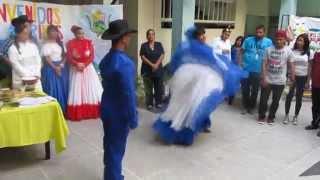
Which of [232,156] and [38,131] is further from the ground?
[38,131]

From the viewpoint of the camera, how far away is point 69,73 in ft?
18.6

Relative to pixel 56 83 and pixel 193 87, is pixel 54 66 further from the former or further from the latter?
pixel 193 87

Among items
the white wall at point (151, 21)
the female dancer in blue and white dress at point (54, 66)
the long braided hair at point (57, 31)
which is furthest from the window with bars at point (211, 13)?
the female dancer in blue and white dress at point (54, 66)

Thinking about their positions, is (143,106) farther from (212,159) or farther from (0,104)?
(0,104)

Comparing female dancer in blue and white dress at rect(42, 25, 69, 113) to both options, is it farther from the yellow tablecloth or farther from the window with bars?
the window with bars

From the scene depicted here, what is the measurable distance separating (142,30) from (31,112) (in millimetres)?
4540

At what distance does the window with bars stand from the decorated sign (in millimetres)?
2293

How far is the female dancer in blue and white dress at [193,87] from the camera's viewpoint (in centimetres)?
446

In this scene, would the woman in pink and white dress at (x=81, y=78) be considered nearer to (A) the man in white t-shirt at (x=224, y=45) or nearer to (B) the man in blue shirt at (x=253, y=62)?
(A) the man in white t-shirt at (x=224, y=45)

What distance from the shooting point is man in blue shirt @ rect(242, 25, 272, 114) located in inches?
237

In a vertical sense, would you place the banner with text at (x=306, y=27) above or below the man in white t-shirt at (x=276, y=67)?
above

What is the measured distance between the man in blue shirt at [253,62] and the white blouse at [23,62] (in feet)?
11.3

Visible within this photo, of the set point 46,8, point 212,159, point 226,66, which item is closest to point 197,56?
point 226,66

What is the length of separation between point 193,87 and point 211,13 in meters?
5.27
